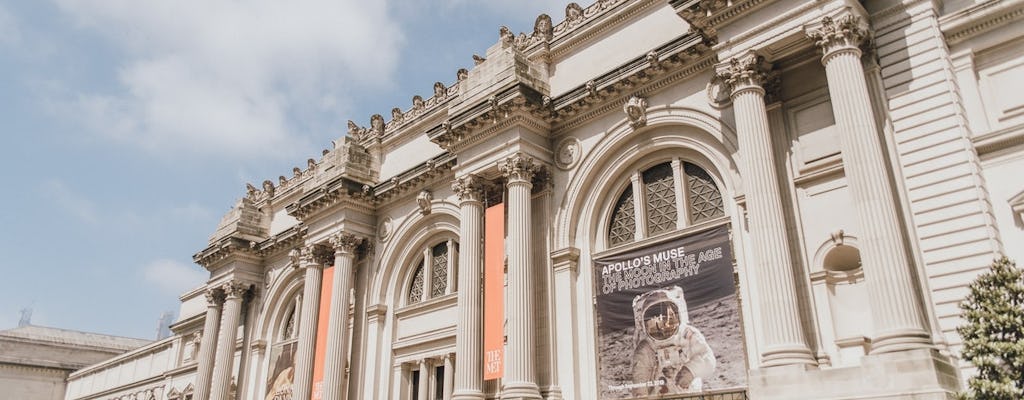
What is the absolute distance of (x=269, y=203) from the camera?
38219 millimetres

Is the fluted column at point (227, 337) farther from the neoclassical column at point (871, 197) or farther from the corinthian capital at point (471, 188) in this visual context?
the neoclassical column at point (871, 197)

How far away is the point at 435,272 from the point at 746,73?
45.9 ft

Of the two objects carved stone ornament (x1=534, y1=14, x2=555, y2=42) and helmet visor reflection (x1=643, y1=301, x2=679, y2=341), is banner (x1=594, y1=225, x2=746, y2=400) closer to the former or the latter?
helmet visor reflection (x1=643, y1=301, x2=679, y2=341)

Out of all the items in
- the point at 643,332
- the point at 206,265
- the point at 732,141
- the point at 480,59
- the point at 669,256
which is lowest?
the point at 643,332

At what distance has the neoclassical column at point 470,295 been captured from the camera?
21.3 metres

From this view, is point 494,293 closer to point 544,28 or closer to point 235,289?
point 544,28

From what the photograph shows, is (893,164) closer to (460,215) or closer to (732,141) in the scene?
(732,141)

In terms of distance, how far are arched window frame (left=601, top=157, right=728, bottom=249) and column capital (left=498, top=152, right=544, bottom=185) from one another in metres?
2.45

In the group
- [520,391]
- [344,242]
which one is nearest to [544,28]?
[344,242]

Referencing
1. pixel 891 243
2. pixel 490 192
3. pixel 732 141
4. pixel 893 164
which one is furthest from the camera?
pixel 490 192

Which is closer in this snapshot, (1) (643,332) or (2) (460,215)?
(1) (643,332)

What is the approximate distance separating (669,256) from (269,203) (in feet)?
81.3

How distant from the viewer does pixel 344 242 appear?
28.8 meters

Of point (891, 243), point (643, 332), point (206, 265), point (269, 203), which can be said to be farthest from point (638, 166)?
point (206, 265)
